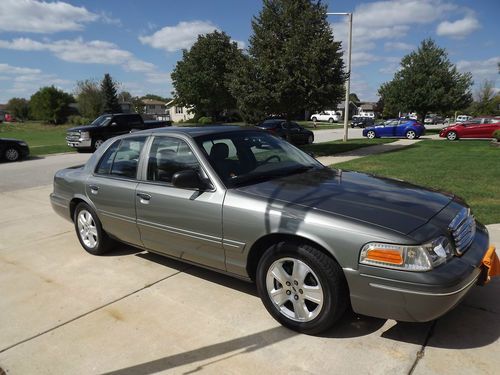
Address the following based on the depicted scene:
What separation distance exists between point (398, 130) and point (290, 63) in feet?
46.2

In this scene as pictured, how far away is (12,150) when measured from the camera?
652 inches

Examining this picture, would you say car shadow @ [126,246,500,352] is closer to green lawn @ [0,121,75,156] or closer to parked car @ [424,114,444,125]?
green lawn @ [0,121,75,156]

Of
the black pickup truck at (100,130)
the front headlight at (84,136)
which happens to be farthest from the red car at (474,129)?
the front headlight at (84,136)

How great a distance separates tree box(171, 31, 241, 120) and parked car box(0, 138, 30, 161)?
27565mm

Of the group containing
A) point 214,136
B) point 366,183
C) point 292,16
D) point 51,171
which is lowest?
point 51,171

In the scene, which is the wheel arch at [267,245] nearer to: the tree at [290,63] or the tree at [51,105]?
the tree at [290,63]

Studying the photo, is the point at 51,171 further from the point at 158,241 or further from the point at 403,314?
the point at 403,314

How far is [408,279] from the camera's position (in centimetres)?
267

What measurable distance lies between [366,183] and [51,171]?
12.0 metres

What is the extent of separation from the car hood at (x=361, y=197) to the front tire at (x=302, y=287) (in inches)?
14.6

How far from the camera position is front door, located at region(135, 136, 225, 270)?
3.59 metres

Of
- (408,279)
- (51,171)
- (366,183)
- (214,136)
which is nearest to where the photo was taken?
(408,279)

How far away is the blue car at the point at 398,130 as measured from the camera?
86.6 feet

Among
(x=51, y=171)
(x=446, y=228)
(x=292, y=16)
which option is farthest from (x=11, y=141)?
(x=446, y=228)
